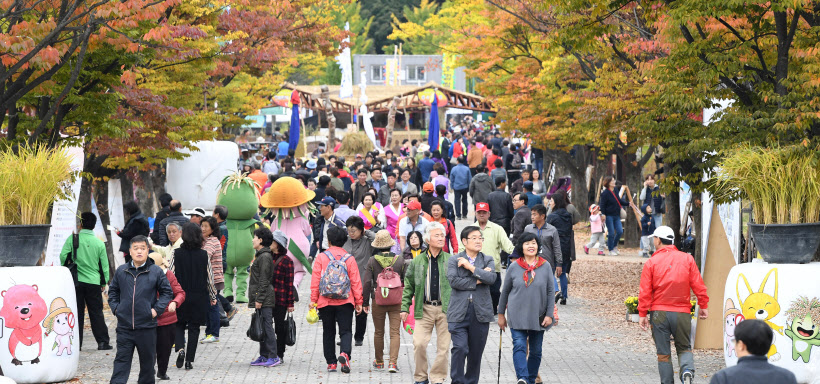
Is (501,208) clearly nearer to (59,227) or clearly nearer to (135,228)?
(135,228)

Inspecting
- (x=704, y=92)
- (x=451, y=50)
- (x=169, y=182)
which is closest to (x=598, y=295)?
(x=704, y=92)

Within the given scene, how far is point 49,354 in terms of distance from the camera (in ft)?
32.2

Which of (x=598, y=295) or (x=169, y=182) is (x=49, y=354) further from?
(x=169, y=182)

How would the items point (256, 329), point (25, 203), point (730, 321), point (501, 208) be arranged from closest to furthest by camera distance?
point (730, 321)
point (25, 203)
point (256, 329)
point (501, 208)

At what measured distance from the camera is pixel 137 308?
913 centimetres

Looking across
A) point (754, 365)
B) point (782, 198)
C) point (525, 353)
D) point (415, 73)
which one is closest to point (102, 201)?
point (525, 353)

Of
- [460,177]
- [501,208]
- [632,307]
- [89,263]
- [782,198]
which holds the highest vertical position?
[460,177]

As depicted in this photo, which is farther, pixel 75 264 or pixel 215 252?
pixel 215 252

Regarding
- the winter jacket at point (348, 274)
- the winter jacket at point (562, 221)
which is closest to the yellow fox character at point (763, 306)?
the winter jacket at point (348, 274)

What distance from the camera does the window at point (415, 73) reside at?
83.1 meters

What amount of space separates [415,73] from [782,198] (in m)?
74.6

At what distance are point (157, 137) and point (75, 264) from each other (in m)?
4.91

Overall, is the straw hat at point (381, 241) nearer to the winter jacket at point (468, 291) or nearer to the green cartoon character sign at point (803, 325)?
the winter jacket at point (468, 291)

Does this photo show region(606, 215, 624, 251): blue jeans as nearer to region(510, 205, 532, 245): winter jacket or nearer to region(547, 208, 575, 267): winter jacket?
region(547, 208, 575, 267): winter jacket
